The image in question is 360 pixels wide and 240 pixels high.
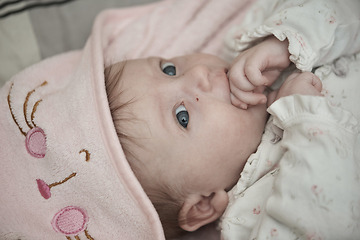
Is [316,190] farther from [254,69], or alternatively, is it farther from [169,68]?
[169,68]

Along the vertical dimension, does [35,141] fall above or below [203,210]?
above

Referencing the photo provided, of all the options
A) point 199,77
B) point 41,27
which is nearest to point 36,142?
point 199,77

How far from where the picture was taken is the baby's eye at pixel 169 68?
50.5 inches

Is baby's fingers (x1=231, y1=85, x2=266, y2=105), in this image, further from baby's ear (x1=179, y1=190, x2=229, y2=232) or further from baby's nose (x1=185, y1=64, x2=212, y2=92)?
baby's ear (x1=179, y1=190, x2=229, y2=232)

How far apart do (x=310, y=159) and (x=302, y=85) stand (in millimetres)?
268

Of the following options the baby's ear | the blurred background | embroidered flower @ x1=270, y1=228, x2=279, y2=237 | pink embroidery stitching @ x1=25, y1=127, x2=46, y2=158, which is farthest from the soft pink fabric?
the blurred background

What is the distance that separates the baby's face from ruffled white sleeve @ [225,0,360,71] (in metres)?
0.25

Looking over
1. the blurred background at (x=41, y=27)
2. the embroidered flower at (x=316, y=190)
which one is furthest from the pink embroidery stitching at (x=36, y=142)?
the embroidered flower at (x=316, y=190)

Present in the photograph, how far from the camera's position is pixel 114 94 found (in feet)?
3.68

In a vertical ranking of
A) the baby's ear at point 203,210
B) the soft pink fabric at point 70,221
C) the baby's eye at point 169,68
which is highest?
the baby's eye at point 169,68

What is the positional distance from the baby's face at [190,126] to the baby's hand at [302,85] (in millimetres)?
141

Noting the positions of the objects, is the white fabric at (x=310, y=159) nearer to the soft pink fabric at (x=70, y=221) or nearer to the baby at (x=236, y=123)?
the baby at (x=236, y=123)

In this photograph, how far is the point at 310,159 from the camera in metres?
0.92

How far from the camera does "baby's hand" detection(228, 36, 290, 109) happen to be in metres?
1.05
